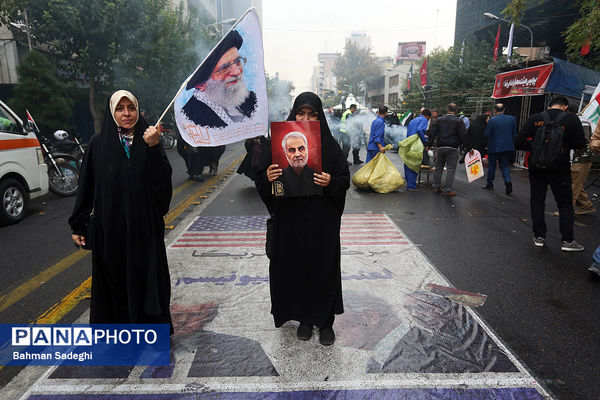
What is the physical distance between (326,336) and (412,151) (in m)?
7.02

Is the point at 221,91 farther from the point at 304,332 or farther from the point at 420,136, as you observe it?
the point at 420,136

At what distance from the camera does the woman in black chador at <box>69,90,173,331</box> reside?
8.43 feet

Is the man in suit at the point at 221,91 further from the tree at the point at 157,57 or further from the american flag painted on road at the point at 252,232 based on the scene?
the tree at the point at 157,57

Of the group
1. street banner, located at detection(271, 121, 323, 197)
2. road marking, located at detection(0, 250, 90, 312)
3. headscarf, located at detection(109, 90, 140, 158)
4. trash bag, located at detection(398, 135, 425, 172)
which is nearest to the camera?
headscarf, located at detection(109, 90, 140, 158)

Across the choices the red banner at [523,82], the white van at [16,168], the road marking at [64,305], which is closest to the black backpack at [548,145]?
the road marking at [64,305]

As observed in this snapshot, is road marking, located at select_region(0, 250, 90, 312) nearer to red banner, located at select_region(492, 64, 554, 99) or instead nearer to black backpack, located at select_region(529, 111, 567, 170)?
black backpack, located at select_region(529, 111, 567, 170)

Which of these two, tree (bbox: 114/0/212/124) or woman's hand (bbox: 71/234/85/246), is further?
tree (bbox: 114/0/212/124)

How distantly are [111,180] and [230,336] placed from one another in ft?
4.52

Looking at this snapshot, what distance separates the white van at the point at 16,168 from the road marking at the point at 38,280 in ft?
A: 7.49

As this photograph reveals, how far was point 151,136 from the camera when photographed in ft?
8.34

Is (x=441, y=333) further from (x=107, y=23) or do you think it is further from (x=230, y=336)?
(x=107, y=23)

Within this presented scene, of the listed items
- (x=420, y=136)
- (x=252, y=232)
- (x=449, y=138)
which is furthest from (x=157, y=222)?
(x=420, y=136)

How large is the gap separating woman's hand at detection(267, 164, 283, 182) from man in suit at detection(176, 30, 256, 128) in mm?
595

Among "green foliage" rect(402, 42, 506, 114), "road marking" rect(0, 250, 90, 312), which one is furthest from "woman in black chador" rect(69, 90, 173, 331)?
"green foliage" rect(402, 42, 506, 114)
